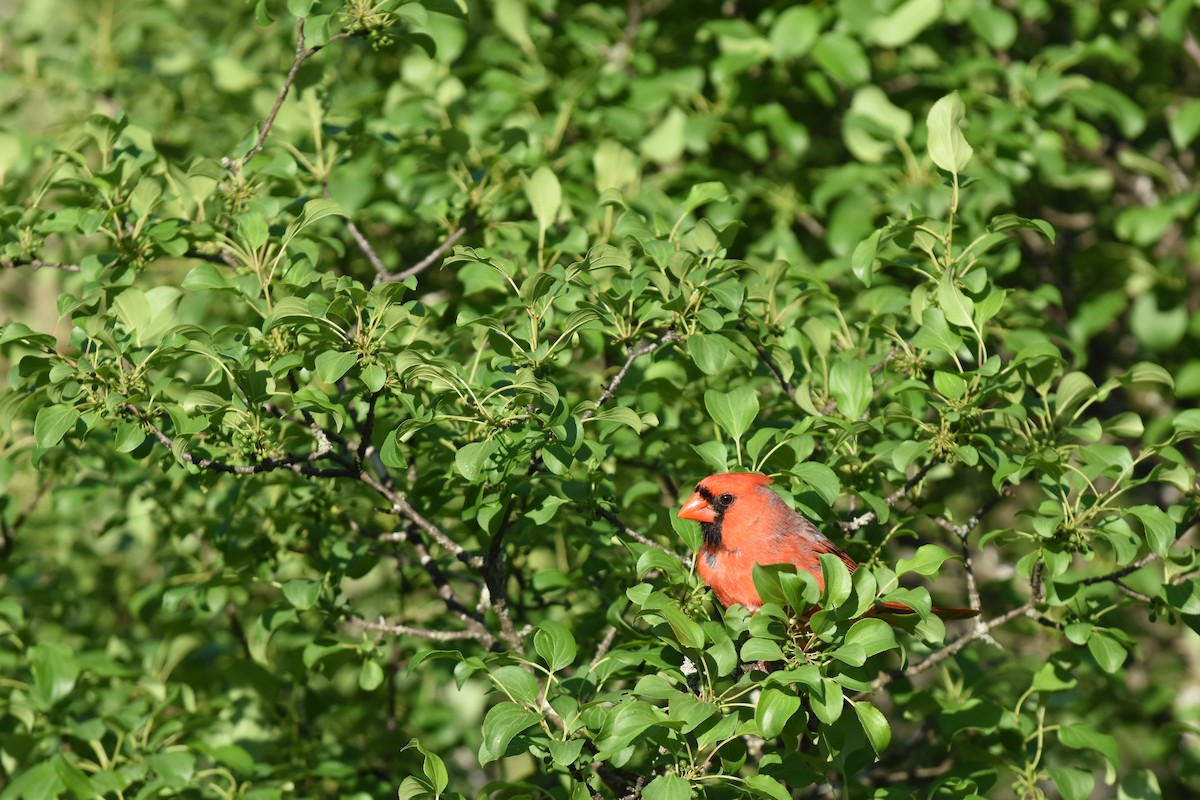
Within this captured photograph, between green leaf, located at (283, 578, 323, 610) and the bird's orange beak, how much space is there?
933 mm

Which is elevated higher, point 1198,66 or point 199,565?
point 1198,66

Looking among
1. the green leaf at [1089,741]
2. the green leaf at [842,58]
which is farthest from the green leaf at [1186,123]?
the green leaf at [1089,741]

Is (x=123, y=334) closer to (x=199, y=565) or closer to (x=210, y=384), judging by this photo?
(x=210, y=384)

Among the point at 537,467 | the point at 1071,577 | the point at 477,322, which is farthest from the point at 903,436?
the point at 477,322

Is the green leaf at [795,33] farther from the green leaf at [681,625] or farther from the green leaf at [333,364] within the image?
the green leaf at [681,625]

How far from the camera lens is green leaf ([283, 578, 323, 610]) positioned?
117 inches

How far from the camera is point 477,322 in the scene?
2.58 m

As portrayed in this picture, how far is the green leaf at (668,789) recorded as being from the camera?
7.50 ft

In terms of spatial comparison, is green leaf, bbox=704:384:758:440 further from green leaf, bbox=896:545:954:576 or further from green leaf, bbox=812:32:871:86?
green leaf, bbox=812:32:871:86

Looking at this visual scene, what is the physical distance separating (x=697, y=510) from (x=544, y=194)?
98 centimetres

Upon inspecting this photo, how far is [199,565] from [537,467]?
1832 mm

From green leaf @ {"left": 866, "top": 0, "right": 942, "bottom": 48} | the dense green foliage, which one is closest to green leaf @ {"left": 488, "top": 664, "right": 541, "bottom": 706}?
the dense green foliage

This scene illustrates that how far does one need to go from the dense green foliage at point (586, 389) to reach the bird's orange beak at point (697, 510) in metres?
0.06

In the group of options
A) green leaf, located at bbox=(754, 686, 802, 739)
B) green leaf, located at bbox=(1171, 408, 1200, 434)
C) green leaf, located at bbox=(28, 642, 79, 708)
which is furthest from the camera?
green leaf, located at bbox=(28, 642, 79, 708)
